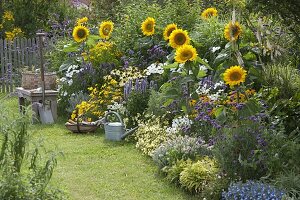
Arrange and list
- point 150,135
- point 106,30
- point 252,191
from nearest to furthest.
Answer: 1. point 252,191
2. point 150,135
3. point 106,30

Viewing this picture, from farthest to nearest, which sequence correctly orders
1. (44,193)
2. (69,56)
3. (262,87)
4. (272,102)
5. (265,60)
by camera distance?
1. (69,56)
2. (265,60)
3. (262,87)
4. (272,102)
5. (44,193)

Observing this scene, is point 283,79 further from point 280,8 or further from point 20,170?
point 20,170

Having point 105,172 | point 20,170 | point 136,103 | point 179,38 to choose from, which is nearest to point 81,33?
point 136,103

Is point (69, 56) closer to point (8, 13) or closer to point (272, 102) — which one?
point (8, 13)

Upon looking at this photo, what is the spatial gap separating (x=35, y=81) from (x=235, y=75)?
4940 millimetres

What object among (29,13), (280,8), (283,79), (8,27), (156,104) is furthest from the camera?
(29,13)

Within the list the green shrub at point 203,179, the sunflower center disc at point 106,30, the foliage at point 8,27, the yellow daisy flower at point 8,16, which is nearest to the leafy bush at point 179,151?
the green shrub at point 203,179

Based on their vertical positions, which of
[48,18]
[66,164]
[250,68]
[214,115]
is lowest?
[66,164]

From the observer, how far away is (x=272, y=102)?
7.51 metres

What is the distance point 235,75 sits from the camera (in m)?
7.19

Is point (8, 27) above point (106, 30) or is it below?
→ above

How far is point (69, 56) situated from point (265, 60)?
13.5ft

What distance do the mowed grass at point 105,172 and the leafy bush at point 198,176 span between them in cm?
11

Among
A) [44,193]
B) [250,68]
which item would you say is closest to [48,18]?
[250,68]
